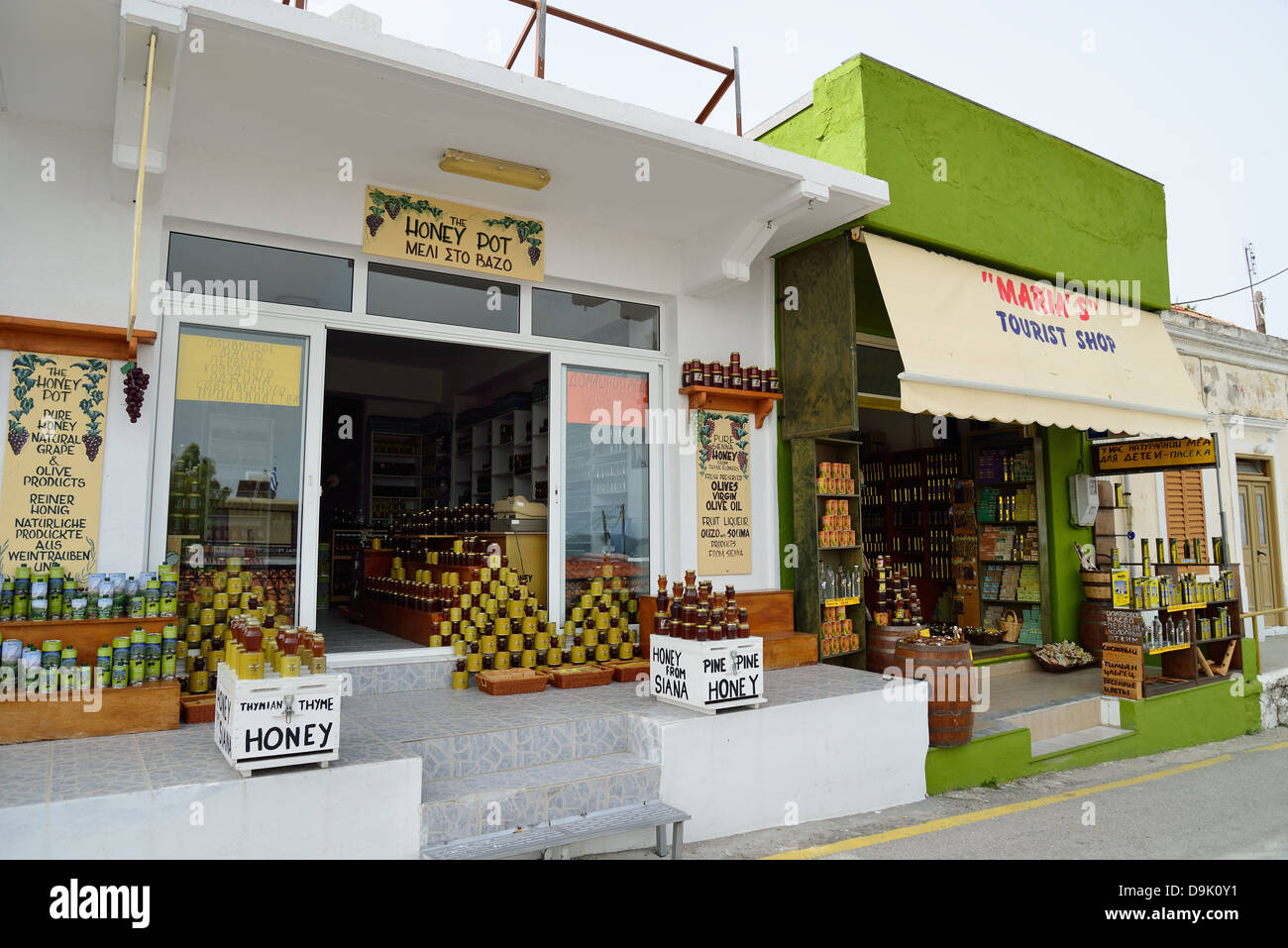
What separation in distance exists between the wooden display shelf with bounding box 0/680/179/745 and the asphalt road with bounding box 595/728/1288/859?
7.88 ft

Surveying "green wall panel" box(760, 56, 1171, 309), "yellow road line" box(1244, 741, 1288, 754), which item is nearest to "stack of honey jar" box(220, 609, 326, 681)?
"green wall panel" box(760, 56, 1171, 309)

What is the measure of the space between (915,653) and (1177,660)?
149 inches

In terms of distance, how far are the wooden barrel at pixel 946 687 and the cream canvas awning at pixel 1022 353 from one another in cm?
173

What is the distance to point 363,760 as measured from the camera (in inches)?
145

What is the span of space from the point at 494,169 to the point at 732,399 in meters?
2.64

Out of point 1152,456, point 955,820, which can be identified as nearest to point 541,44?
point 955,820

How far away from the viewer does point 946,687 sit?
5.69 metres

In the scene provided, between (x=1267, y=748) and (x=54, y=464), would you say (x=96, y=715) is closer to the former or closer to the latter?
(x=54, y=464)

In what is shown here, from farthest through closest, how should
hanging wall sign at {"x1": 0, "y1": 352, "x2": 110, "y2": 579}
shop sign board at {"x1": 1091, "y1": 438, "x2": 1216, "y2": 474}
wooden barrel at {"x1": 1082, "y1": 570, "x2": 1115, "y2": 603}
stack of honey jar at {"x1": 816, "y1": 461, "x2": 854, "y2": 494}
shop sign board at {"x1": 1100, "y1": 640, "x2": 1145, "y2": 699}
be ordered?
wooden barrel at {"x1": 1082, "y1": 570, "x2": 1115, "y2": 603} → shop sign board at {"x1": 1091, "y1": 438, "x2": 1216, "y2": 474} → shop sign board at {"x1": 1100, "y1": 640, "x2": 1145, "y2": 699} → stack of honey jar at {"x1": 816, "y1": 461, "x2": 854, "y2": 494} → hanging wall sign at {"x1": 0, "y1": 352, "x2": 110, "y2": 579}

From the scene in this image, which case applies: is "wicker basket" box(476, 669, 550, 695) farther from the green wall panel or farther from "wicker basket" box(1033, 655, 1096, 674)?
"wicker basket" box(1033, 655, 1096, 674)

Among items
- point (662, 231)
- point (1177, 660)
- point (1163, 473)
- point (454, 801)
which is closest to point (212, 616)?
point (454, 801)

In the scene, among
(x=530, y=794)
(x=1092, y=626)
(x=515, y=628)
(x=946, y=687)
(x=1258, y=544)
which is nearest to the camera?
(x=530, y=794)

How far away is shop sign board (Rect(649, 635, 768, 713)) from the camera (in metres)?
4.71
